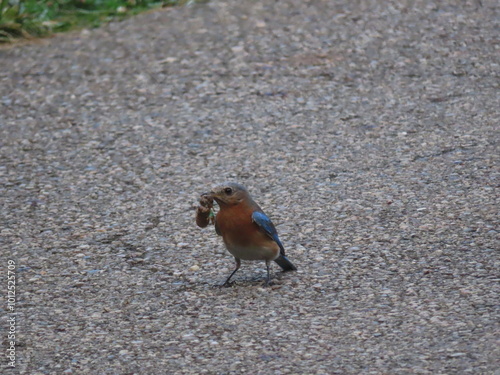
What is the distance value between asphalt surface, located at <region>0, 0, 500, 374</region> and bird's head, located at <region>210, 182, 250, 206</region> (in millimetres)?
479

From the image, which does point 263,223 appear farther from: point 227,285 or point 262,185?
point 262,185

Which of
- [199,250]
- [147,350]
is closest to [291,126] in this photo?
[199,250]

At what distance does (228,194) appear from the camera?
4.41 meters

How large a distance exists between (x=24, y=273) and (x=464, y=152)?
3.04 meters

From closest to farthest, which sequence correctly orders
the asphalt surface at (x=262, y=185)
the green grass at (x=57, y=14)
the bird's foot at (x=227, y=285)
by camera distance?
1. the asphalt surface at (x=262, y=185)
2. the bird's foot at (x=227, y=285)
3. the green grass at (x=57, y=14)

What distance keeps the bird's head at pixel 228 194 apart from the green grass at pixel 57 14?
4.58 m

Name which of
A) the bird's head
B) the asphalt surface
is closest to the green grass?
the asphalt surface

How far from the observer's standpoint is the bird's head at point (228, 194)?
4.40m

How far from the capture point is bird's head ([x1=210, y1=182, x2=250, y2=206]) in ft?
14.4

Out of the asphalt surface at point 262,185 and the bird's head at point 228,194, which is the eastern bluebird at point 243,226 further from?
the asphalt surface at point 262,185

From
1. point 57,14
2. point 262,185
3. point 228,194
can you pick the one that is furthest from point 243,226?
point 57,14

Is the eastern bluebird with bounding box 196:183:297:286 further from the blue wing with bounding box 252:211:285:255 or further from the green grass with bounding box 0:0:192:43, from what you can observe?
the green grass with bounding box 0:0:192:43

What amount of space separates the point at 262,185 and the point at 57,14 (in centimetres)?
399

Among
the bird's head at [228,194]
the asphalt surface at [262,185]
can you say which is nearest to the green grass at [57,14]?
the asphalt surface at [262,185]
